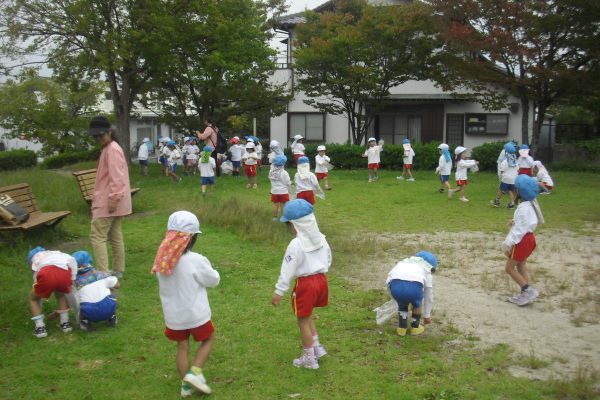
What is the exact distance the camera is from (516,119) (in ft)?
87.4

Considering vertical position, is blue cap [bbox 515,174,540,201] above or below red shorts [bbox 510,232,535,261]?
above

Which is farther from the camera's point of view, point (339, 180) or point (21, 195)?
point (339, 180)

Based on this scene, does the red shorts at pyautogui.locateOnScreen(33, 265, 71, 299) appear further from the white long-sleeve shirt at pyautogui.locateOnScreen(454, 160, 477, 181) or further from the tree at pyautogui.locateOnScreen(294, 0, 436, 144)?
the tree at pyautogui.locateOnScreen(294, 0, 436, 144)

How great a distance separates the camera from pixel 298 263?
487cm

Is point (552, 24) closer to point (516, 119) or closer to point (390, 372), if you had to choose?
point (516, 119)

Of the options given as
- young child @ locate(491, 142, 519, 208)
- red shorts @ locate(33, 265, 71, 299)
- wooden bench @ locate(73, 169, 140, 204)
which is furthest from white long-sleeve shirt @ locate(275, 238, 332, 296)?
young child @ locate(491, 142, 519, 208)

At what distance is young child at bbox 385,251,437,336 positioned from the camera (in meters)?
5.43

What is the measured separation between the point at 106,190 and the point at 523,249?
4.86m

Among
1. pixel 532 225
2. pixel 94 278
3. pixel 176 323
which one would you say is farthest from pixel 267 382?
pixel 532 225

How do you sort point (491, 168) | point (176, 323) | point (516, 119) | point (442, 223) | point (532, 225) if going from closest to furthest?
1. point (176, 323)
2. point (532, 225)
3. point (442, 223)
4. point (491, 168)
5. point (516, 119)

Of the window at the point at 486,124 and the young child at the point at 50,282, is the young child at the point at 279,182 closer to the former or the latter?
the young child at the point at 50,282

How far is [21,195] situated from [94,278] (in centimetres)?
409

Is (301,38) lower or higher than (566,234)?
higher

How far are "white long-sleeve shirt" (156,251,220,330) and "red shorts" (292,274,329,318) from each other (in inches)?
32.3
